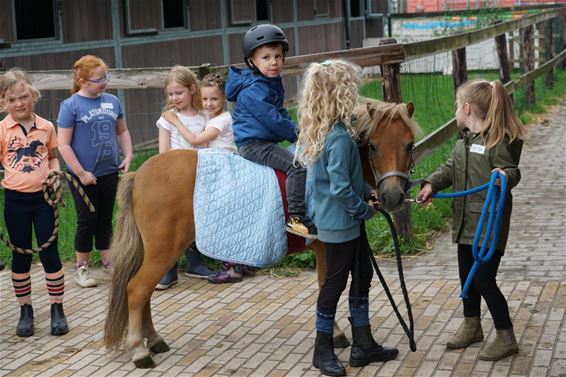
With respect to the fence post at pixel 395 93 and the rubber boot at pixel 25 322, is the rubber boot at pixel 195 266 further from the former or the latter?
the fence post at pixel 395 93

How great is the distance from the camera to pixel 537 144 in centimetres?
1266

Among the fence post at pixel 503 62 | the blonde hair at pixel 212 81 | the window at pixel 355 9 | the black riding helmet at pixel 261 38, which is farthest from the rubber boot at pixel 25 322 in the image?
the window at pixel 355 9

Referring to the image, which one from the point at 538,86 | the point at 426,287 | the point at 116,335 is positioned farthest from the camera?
the point at 538,86

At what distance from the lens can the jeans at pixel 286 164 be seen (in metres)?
5.10

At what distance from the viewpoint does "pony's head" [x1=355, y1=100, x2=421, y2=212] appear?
475 cm

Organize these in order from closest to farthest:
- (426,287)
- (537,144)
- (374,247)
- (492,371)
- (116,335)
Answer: (492,371), (116,335), (426,287), (374,247), (537,144)

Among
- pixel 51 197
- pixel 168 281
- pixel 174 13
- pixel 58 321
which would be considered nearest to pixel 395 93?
pixel 168 281

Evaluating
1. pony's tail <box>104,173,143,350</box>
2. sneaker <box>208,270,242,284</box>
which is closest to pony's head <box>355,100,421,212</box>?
pony's tail <box>104,173,143,350</box>

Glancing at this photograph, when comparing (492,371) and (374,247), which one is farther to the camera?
(374,247)

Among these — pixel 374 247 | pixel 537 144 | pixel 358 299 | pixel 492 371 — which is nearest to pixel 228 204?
pixel 358 299

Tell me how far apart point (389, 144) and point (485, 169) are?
23.3 inches

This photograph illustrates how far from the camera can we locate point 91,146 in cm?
682

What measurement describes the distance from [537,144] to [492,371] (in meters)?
8.23

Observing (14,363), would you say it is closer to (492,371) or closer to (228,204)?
(228,204)
